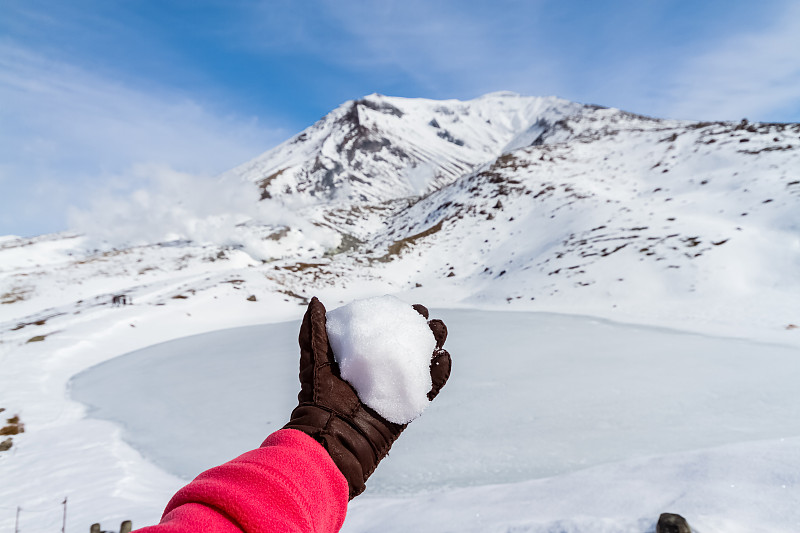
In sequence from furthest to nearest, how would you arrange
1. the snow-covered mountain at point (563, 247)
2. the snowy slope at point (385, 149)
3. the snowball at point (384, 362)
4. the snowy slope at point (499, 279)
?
the snowy slope at point (385, 149), the snow-covered mountain at point (563, 247), the snowy slope at point (499, 279), the snowball at point (384, 362)

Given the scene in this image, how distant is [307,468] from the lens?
1603mm

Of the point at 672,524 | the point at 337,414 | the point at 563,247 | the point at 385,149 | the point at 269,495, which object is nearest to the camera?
the point at 269,495

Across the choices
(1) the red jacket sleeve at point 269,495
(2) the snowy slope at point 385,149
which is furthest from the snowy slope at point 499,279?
(2) the snowy slope at point 385,149

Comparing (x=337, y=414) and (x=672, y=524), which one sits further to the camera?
(x=672, y=524)

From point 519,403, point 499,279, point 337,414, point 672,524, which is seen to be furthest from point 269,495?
point 499,279

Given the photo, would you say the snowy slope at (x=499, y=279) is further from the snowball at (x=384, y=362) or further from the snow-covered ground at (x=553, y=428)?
the snowball at (x=384, y=362)

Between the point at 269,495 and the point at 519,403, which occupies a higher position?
the point at 269,495

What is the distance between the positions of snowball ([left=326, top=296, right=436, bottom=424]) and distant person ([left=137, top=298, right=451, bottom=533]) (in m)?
0.08

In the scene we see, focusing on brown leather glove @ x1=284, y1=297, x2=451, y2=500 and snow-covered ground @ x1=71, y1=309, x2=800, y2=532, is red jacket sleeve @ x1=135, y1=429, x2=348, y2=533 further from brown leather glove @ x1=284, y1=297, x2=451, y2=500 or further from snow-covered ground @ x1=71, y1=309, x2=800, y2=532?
snow-covered ground @ x1=71, y1=309, x2=800, y2=532

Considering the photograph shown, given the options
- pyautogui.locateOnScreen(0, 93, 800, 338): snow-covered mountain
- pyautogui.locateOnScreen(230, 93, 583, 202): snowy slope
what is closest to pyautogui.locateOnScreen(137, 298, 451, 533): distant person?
pyautogui.locateOnScreen(0, 93, 800, 338): snow-covered mountain

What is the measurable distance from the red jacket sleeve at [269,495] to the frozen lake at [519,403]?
9.70 feet

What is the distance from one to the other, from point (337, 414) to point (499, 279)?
19.9 meters

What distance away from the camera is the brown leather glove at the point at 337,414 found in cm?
189

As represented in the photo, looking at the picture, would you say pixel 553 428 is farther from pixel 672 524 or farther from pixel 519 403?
pixel 672 524
